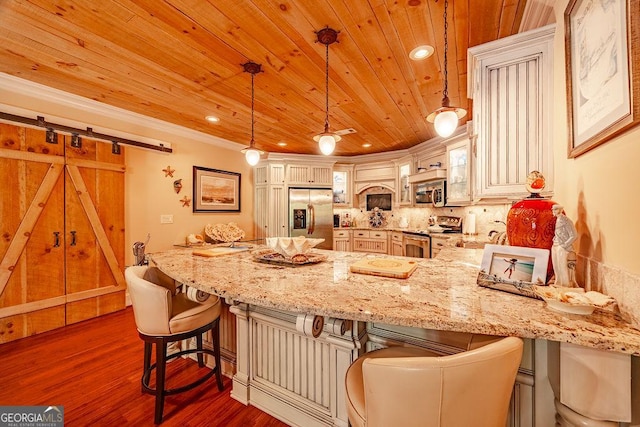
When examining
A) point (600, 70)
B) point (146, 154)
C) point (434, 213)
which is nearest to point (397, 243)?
point (434, 213)

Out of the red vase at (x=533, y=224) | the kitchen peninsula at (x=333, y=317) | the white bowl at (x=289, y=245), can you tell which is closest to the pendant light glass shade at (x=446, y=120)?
the red vase at (x=533, y=224)

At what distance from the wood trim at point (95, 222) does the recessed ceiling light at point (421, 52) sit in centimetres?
360

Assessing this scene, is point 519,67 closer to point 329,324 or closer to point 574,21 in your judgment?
point 574,21

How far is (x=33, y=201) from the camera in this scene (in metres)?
2.61

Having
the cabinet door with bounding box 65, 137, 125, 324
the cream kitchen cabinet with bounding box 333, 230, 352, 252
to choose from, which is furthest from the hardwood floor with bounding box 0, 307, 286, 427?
the cream kitchen cabinet with bounding box 333, 230, 352, 252

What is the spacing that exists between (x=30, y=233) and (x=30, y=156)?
0.76 m

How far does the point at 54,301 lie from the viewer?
272cm

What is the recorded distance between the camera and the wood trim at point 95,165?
2.86m

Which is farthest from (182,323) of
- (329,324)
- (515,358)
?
(515,358)

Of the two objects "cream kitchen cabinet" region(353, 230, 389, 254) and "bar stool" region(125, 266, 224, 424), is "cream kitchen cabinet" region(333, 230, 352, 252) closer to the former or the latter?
"cream kitchen cabinet" region(353, 230, 389, 254)

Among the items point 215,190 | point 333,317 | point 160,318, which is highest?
point 215,190

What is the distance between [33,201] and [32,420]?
2063 millimetres

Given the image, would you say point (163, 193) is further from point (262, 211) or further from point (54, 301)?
point (262, 211)

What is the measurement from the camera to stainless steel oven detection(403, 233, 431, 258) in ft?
12.6
